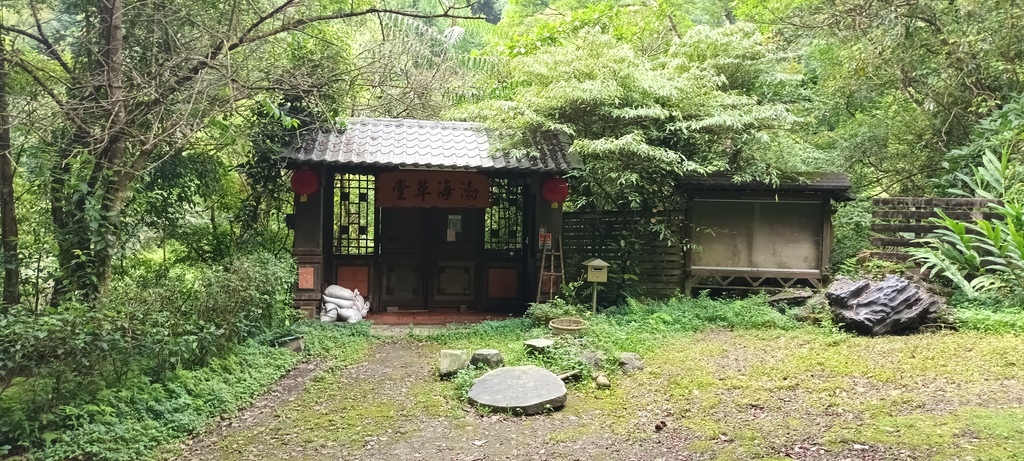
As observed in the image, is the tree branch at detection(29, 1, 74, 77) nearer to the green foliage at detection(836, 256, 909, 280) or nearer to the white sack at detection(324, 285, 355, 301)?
the white sack at detection(324, 285, 355, 301)

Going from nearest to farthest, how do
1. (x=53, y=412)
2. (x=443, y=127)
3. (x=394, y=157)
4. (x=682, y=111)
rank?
(x=53, y=412)
(x=394, y=157)
(x=682, y=111)
(x=443, y=127)

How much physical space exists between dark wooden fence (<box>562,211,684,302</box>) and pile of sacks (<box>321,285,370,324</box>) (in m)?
3.30

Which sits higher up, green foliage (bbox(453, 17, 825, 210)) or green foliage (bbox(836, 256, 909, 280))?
green foliage (bbox(453, 17, 825, 210))

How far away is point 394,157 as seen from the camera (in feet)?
28.5

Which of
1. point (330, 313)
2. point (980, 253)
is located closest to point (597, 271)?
point (330, 313)

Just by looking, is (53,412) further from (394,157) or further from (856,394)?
(856,394)

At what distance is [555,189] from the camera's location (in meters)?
9.20

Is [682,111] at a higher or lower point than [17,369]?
higher

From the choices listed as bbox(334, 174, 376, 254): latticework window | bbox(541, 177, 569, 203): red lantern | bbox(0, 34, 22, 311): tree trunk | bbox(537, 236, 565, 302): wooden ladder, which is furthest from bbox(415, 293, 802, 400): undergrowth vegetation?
bbox(0, 34, 22, 311): tree trunk

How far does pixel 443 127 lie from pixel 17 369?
6876 millimetres

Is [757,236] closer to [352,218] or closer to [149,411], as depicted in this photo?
[352,218]

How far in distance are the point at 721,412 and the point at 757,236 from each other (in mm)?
5635

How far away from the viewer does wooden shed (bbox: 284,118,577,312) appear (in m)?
9.17

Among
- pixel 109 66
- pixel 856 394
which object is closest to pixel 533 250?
pixel 856 394
